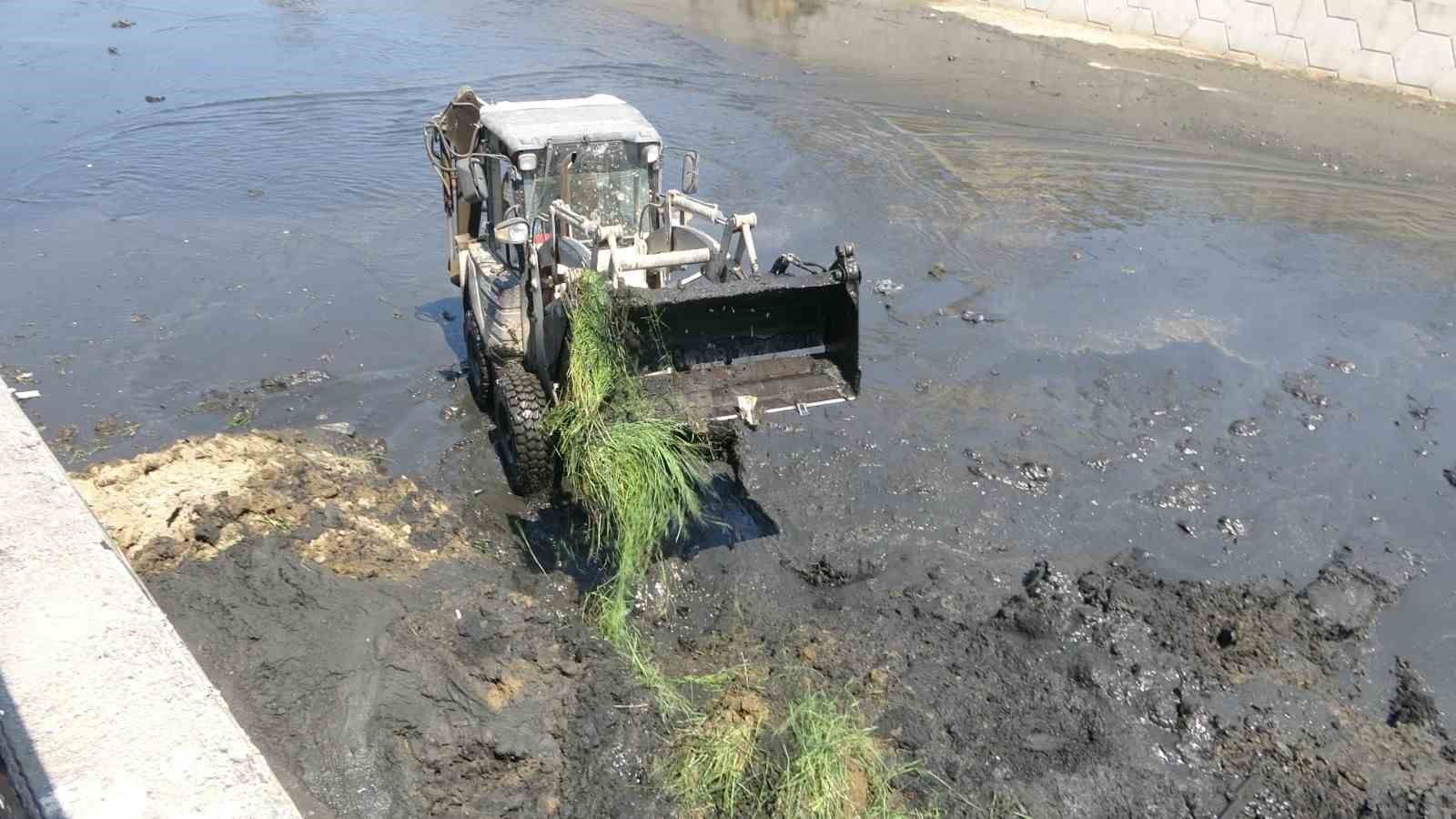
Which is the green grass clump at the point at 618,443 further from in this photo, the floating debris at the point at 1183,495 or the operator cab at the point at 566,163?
the floating debris at the point at 1183,495

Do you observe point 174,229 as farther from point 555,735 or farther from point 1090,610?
point 1090,610

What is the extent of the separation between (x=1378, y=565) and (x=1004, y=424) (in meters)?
2.95

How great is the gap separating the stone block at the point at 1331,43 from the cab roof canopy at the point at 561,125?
15.8 metres

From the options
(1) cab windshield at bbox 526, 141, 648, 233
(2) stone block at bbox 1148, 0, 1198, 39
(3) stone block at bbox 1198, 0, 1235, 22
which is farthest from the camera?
(2) stone block at bbox 1148, 0, 1198, 39

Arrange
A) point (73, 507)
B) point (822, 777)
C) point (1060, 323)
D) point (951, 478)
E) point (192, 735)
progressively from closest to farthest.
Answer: point (192, 735)
point (822, 777)
point (73, 507)
point (951, 478)
point (1060, 323)

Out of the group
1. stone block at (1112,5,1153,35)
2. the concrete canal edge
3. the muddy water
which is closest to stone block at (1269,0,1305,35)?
the muddy water

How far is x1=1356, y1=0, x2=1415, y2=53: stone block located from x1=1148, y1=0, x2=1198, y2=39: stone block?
Answer: 2.92 m

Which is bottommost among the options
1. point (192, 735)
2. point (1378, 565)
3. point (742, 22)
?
point (1378, 565)

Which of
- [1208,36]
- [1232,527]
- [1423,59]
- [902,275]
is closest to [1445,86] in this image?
[1423,59]

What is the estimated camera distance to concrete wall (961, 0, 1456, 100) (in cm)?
1800

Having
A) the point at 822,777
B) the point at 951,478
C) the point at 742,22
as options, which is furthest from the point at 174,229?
the point at 742,22

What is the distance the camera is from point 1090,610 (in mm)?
Result: 7078

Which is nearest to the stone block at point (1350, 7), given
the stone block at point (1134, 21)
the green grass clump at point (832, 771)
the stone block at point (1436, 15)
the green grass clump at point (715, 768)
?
the stone block at point (1436, 15)

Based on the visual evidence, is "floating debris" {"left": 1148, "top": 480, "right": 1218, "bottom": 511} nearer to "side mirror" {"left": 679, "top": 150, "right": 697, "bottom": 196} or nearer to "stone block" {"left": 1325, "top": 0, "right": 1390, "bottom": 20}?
"side mirror" {"left": 679, "top": 150, "right": 697, "bottom": 196}
